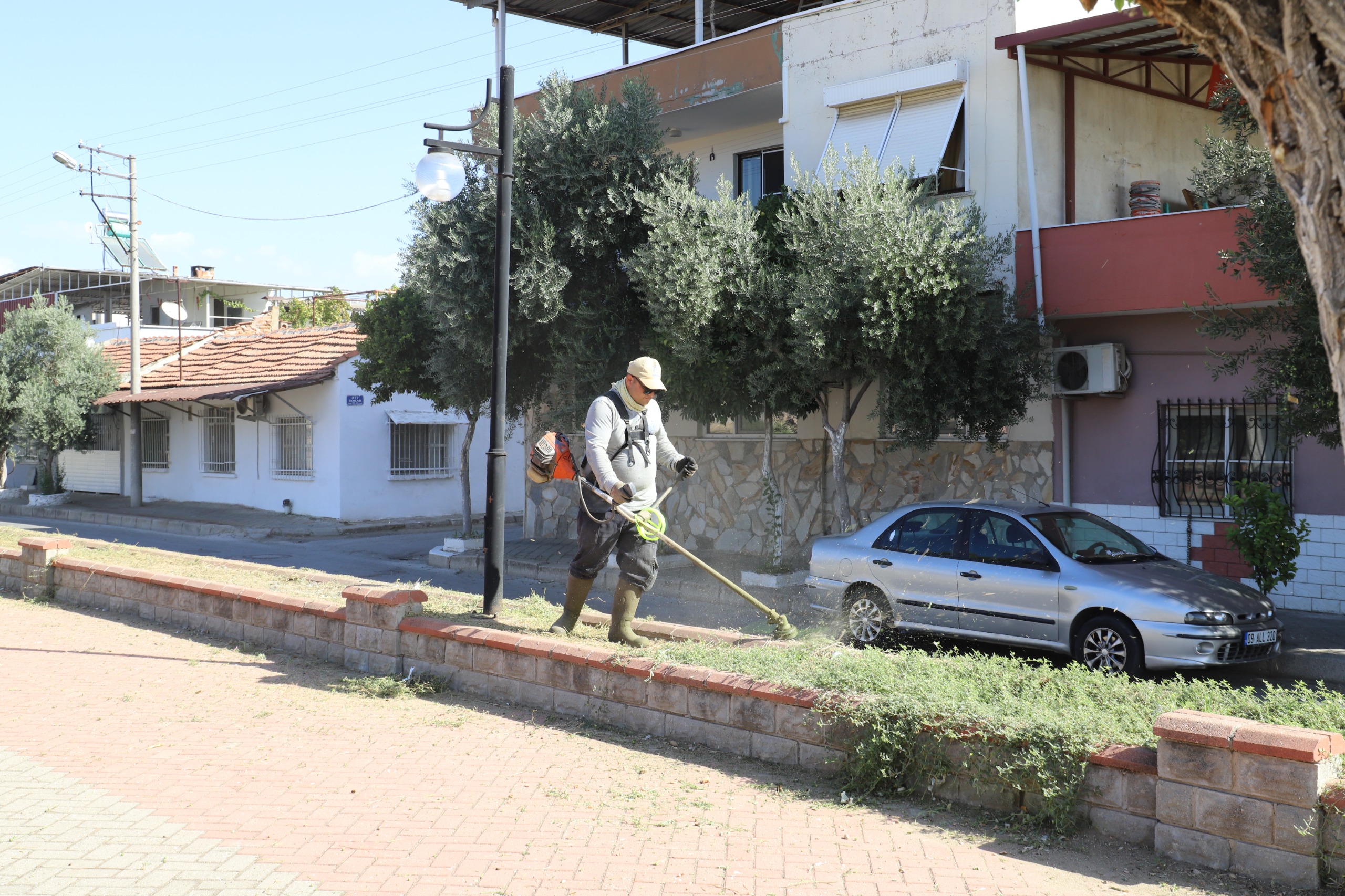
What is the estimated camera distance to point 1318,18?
2.71 m

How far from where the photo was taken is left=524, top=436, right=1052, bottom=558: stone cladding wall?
13695mm

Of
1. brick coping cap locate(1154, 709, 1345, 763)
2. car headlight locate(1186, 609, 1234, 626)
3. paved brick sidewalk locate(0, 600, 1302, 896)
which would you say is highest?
brick coping cap locate(1154, 709, 1345, 763)

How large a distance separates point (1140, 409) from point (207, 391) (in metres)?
20.0

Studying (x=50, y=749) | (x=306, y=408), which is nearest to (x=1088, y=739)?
(x=50, y=749)

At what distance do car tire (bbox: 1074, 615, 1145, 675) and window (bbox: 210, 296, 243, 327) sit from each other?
41.6 meters

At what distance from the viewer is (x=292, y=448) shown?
2388 cm

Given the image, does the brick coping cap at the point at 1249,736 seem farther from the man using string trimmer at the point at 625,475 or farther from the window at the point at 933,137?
the window at the point at 933,137

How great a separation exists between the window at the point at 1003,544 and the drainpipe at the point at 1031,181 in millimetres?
4298

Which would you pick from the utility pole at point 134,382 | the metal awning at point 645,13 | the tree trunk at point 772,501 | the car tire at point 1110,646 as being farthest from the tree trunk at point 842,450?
the utility pole at point 134,382

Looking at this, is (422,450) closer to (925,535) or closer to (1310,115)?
(925,535)

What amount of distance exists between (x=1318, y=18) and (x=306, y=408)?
74.6 ft

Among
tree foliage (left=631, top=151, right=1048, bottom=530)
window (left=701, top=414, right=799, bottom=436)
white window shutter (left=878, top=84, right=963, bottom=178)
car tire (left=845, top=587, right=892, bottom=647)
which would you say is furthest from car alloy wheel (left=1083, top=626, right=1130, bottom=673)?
white window shutter (left=878, top=84, right=963, bottom=178)

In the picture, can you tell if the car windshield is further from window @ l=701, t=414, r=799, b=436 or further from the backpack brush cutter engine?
window @ l=701, t=414, r=799, b=436

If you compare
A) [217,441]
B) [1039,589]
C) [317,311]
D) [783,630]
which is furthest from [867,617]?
[317,311]
